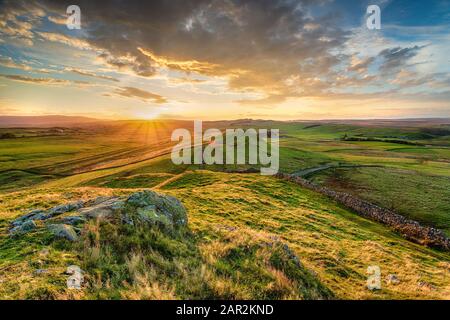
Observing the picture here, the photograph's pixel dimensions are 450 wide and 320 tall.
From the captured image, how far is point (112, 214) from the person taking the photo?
39.5 feet

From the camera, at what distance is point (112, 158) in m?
95.1

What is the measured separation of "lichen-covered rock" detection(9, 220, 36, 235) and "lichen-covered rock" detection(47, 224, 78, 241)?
3.63ft

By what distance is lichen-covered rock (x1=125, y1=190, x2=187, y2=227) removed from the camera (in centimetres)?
1251

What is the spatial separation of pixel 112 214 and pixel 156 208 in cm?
222

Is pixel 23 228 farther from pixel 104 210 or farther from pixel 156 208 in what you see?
pixel 156 208

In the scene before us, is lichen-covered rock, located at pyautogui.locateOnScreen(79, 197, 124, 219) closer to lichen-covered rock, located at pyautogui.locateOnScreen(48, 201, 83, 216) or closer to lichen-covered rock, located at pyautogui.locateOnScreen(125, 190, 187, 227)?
lichen-covered rock, located at pyautogui.locateOnScreen(125, 190, 187, 227)

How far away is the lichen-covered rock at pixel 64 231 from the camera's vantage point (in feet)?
34.3

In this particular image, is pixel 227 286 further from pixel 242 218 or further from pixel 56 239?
pixel 242 218

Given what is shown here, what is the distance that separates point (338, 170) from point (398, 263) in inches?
2068

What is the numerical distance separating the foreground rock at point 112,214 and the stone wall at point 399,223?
28410 mm

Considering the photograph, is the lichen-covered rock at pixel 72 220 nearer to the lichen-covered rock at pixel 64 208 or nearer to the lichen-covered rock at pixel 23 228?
the lichen-covered rock at pixel 23 228

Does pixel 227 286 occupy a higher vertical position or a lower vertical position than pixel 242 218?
higher
